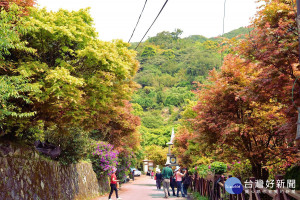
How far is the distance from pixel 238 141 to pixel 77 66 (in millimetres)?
6562

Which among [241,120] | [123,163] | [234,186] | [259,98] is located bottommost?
[123,163]

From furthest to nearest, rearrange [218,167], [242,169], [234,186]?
1. [242,169]
2. [218,167]
3. [234,186]

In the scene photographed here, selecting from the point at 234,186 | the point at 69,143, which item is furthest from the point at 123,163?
the point at 234,186

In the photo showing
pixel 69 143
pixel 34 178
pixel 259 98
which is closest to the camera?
pixel 259 98

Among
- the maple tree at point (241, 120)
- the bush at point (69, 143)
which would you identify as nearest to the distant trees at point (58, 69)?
the bush at point (69, 143)

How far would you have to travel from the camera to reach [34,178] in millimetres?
10312

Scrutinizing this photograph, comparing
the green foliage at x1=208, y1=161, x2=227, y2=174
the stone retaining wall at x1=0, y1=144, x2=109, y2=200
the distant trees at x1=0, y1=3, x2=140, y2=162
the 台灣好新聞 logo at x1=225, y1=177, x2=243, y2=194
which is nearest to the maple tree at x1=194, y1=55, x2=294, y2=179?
the green foliage at x1=208, y1=161, x2=227, y2=174

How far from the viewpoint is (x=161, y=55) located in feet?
590

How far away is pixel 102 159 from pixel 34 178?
29.5 feet

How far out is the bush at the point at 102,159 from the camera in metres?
19.1

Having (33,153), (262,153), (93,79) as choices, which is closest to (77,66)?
(93,79)

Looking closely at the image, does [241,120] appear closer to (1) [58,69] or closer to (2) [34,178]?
(1) [58,69]

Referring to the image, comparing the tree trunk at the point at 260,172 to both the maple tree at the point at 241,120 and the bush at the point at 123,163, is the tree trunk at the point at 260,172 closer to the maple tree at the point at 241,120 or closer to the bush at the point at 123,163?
the maple tree at the point at 241,120

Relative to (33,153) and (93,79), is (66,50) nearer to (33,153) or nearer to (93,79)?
(93,79)
